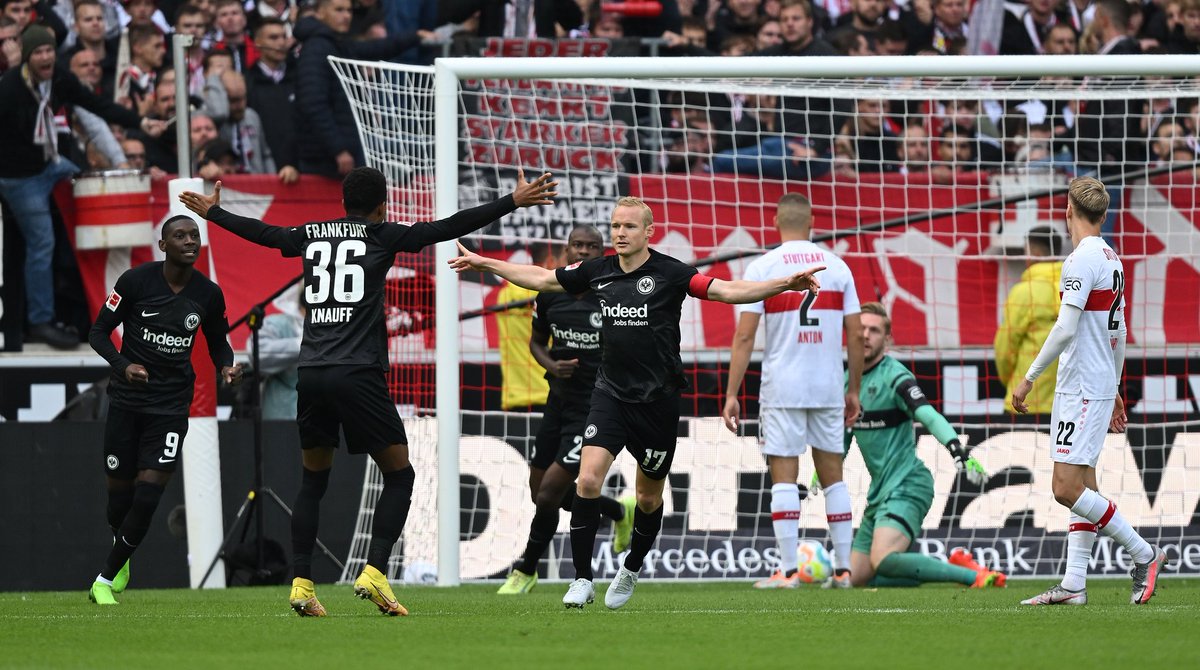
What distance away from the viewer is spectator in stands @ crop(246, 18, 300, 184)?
14.6 meters

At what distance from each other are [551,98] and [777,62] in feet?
9.44

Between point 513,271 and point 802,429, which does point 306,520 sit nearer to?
point 513,271

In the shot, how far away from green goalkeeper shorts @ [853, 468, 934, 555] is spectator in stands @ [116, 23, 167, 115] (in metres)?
7.73

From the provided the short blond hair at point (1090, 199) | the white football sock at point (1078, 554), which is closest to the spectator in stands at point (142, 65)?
the short blond hair at point (1090, 199)

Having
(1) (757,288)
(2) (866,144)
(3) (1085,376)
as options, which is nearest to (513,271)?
(1) (757,288)

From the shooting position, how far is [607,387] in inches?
316

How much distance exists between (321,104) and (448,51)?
4.06 ft

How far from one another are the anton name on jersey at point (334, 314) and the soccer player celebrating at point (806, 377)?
3.13 meters

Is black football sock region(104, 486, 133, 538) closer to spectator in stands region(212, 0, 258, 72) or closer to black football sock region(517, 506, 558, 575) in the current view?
black football sock region(517, 506, 558, 575)

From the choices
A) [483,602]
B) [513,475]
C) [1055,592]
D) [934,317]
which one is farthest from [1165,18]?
[483,602]

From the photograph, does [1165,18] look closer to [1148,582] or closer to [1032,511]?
[1032,511]

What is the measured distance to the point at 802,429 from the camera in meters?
10.2

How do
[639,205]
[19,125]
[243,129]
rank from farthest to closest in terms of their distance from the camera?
[243,129]
[19,125]
[639,205]

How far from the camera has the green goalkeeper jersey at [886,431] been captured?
10.8 meters
